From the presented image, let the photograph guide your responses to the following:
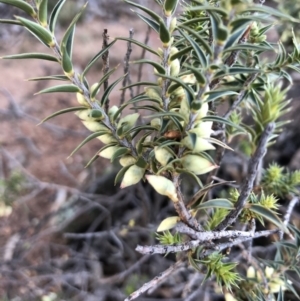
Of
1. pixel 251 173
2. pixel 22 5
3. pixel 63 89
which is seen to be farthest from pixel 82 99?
pixel 251 173

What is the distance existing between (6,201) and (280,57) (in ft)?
4.13

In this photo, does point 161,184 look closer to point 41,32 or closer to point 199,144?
point 199,144

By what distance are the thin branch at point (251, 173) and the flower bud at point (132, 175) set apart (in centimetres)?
14

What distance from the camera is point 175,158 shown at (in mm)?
512

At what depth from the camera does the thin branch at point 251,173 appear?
416 mm

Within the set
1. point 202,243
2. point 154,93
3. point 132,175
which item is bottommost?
point 202,243

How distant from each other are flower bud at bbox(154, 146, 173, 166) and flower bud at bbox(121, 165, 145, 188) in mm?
53

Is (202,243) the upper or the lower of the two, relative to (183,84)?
lower

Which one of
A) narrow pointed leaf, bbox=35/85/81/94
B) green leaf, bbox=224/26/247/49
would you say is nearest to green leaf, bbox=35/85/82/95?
narrow pointed leaf, bbox=35/85/81/94

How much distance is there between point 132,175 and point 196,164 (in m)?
0.10

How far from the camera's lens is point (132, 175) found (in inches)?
21.1

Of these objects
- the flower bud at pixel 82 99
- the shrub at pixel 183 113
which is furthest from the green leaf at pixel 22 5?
the flower bud at pixel 82 99

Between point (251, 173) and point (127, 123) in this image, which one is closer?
point (251, 173)

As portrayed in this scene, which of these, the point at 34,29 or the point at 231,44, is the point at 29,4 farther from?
the point at 231,44
